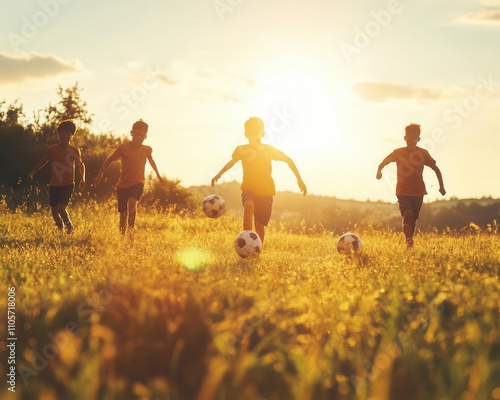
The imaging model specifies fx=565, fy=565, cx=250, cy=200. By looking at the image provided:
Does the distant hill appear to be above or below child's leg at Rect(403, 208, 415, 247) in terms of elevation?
above

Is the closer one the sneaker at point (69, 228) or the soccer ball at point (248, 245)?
the soccer ball at point (248, 245)

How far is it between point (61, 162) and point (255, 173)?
5.16 meters

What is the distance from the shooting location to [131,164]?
12.6 m

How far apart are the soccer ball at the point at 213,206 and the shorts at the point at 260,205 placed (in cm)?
52

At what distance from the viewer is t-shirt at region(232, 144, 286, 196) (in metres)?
11.1

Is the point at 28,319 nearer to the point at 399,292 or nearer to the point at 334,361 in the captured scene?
the point at 334,361

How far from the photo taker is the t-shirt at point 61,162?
13383 mm

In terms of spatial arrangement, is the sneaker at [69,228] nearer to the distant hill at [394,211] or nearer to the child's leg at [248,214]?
the child's leg at [248,214]

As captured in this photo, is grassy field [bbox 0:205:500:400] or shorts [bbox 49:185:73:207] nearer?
grassy field [bbox 0:205:500:400]

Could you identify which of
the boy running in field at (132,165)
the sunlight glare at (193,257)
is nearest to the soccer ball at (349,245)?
the sunlight glare at (193,257)

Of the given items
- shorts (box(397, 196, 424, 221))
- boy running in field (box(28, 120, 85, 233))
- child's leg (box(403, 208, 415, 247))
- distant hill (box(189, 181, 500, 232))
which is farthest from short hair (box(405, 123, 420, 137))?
distant hill (box(189, 181, 500, 232))

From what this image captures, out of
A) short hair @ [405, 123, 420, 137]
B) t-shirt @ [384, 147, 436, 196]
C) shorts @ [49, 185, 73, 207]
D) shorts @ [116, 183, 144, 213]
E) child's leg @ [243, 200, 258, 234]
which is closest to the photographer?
child's leg @ [243, 200, 258, 234]

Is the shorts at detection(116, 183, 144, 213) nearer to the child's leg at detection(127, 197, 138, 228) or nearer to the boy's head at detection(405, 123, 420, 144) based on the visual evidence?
the child's leg at detection(127, 197, 138, 228)

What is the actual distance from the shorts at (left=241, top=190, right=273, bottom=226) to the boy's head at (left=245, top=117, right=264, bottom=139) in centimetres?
114
